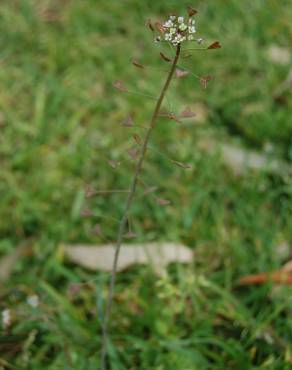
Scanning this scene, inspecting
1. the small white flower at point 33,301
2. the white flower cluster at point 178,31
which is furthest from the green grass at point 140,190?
the white flower cluster at point 178,31

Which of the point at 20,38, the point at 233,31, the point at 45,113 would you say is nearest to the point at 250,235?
the point at 45,113

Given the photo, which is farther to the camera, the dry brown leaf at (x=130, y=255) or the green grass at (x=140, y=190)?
the dry brown leaf at (x=130, y=255)

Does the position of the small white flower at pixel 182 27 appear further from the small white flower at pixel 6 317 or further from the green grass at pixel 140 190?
the small white flower at pixel 6 317

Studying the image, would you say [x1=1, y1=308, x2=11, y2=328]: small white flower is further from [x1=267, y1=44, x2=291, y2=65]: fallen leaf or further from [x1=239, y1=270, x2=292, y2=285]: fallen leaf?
[x1=267, y1=44, x2=291, y2=65]: fallen leaf

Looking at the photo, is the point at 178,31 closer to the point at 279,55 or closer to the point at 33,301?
the point at 33,301

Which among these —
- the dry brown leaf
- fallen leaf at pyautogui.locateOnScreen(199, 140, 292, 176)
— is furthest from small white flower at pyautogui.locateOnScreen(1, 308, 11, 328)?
fallen leaf at pyautogui.locateOnScreen(199, 140, 292, 176)

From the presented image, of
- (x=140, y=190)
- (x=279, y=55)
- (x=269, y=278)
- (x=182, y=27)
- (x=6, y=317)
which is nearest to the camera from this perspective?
(x=182, y=27)

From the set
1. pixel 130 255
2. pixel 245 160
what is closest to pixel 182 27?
pixel 130 255

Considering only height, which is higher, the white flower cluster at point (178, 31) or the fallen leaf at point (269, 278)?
the white flower cluster at point (178, 31)
